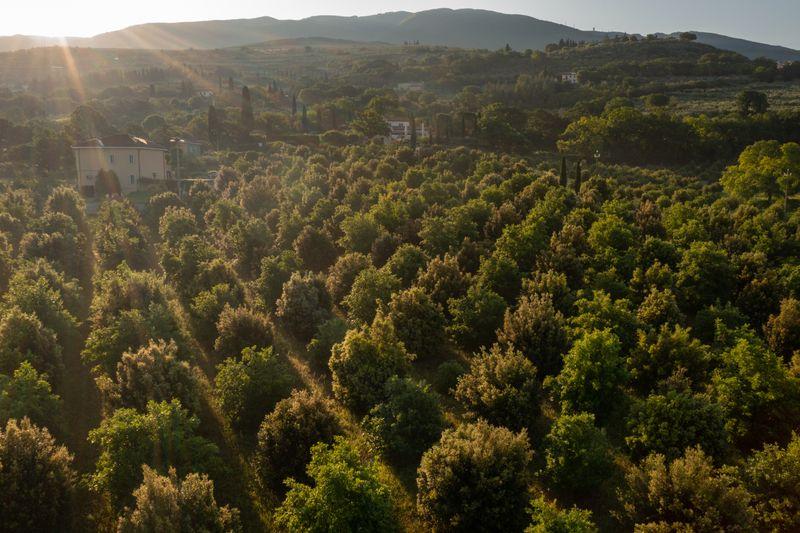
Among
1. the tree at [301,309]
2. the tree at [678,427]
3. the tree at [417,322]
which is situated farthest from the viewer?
the tree at [301,309]

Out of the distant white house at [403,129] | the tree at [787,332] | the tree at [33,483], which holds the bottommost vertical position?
the tree at [33,483]

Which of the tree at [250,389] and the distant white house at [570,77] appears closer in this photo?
the tree at [250,389]

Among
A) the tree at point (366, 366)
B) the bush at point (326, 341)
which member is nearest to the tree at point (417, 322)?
the bush at point (326, 341)

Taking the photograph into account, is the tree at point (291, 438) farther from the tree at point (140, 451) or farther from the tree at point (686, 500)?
the tree at point (686, 500)

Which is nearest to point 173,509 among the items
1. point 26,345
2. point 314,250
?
point 26,345

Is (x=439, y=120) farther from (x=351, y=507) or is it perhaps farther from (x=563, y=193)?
(x=351, y=507)

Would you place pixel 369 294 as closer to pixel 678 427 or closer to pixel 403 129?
pixel 678 427
